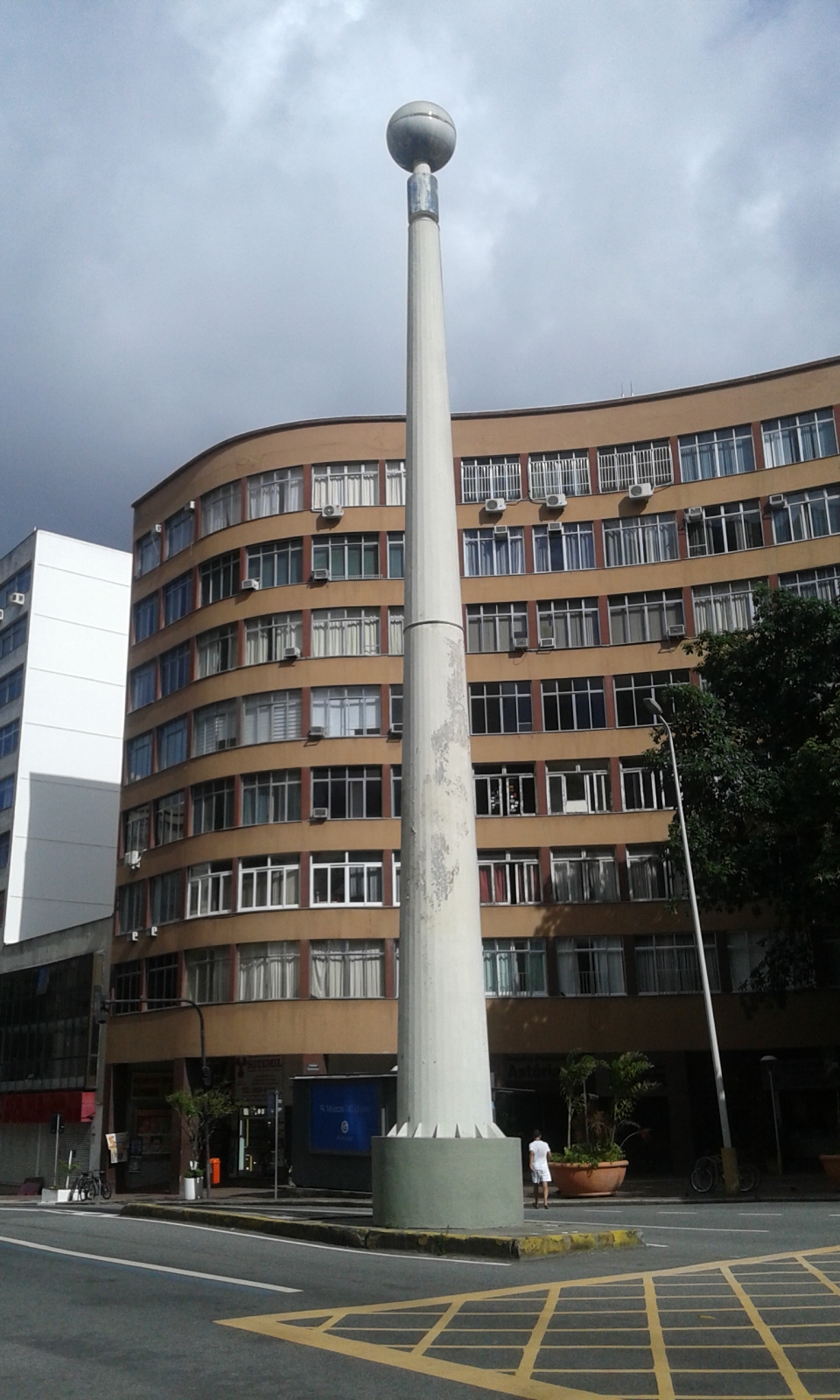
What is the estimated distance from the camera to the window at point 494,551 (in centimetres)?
4212

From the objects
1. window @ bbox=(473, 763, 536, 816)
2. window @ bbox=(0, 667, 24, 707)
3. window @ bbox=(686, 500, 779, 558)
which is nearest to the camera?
window @ bbox=(473, 763, 536, 816)

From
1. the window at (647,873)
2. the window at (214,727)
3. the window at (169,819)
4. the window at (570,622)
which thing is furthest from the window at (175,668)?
the window at (647,873)

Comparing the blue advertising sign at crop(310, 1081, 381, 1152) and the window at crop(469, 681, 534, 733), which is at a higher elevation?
the window at crop(469, 681, 534, 733)

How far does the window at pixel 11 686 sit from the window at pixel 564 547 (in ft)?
89.2

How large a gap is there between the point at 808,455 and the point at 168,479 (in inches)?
891

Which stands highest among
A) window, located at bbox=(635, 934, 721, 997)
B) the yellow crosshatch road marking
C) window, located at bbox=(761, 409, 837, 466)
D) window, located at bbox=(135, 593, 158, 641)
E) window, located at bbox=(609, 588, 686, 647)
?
window, located at bbox=(761, 409, 837, 466)

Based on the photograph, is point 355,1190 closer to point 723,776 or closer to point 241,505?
point 723,776

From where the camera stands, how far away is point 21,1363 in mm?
7703

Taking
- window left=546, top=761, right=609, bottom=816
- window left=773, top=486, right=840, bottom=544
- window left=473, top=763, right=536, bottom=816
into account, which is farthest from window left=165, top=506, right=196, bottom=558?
window left=773, top=486, right=840, bottom=544

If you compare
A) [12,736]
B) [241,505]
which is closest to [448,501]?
[241,505]

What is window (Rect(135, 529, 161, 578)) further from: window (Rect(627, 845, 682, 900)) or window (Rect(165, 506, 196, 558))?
window (Rect(627, 845, 682, 900))

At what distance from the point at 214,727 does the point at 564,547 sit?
508 inches

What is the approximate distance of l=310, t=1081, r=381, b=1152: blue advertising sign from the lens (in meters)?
28.5

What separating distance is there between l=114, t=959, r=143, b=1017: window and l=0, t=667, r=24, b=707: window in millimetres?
18029
